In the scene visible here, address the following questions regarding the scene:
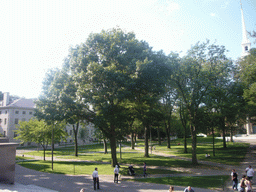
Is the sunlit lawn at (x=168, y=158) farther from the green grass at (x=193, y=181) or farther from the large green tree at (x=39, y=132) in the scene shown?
the green grass at (x=193, y=181)

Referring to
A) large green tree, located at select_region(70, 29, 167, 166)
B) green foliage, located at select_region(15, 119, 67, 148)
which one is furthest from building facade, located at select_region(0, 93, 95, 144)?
large green tree, located at select_region(70, 29, 167, 166)

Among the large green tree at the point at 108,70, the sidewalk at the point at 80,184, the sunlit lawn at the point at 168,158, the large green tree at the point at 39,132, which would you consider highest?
the large green tree at the point at 108,70

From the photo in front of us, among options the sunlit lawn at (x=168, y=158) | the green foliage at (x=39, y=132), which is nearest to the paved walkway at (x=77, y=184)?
the sunlit lawn at (x=168, y=158)

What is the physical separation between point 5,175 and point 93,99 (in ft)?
31.9

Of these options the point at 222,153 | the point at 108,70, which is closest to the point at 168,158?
the point at 222,153

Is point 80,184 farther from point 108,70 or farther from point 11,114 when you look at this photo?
point 11,114

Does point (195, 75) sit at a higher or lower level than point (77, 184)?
higher

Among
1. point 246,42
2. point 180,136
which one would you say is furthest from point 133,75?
point 246,42

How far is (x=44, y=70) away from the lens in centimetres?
2791

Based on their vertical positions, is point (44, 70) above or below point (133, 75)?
above

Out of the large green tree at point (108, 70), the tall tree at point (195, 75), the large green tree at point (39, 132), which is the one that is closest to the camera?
the large green tree at point (108, 70)

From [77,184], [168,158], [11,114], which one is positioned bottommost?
[168,158]

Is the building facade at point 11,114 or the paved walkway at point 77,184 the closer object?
the paved walkway at point 77,184

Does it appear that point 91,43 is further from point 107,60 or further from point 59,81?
point 59,81
